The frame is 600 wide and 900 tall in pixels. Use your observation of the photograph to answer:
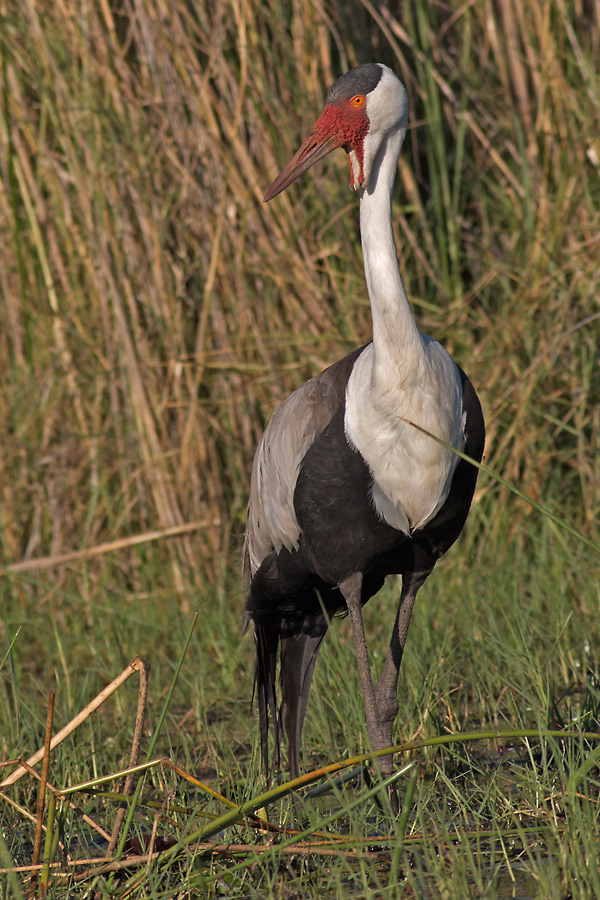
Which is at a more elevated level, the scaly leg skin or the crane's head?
the crane's head

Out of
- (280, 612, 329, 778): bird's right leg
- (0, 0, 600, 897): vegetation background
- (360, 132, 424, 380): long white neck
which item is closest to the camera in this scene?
(360, 132, 424, 380): long white neck

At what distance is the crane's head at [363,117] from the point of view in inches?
104

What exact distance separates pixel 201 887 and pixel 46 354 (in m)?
3.58

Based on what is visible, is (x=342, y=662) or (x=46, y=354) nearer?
(x=342, y=662)

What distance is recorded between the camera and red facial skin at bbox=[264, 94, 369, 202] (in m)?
2.65

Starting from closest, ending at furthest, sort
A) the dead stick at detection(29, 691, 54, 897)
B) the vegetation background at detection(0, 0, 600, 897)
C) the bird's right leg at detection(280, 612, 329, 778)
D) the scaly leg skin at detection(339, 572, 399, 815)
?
the dead stick at detection(29, 691, 54, 897), the scaly leg skin at detection(339, 572, 399, 815), the bird's right leg at detection(280, 612, 329, 778), the vegetation background at detection(0, 0, 600, 897)

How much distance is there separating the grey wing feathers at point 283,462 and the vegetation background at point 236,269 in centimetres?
86

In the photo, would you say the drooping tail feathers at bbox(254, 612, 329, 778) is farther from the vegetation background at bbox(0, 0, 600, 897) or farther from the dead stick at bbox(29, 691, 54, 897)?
the dead stick at bbox(29, 691, 54, 897)

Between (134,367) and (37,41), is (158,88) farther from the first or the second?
(134,367)

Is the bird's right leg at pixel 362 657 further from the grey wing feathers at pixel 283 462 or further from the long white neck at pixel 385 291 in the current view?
the long white neck at pixel 385 291

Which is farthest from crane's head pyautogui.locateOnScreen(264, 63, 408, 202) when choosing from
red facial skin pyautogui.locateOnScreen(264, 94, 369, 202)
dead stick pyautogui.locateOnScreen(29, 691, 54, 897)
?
dead stick pyautogui.locateOnScreen(29, 691, 54, 897)

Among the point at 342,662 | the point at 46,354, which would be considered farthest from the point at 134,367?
the point at 342,662

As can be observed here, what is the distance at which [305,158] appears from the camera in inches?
108

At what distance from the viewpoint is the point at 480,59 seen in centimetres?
480
